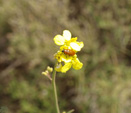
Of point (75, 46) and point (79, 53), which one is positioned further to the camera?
point (79, 53)

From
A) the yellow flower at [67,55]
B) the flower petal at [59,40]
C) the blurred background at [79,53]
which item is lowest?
the yellow flower at [67,55]

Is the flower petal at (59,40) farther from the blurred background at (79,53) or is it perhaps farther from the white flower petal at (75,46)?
the blurred background at (79,53)

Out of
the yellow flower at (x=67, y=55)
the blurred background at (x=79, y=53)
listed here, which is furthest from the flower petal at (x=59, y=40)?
the blurred background at (x=79, y=53)

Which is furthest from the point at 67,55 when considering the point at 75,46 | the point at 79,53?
the point at 79,53

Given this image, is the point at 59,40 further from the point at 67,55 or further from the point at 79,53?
the point at 79,53

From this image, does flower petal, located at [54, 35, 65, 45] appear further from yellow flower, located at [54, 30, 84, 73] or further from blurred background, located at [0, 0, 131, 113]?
blurred background, located at [0, 0, 131, 113]

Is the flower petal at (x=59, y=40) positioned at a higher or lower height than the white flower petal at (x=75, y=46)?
higher

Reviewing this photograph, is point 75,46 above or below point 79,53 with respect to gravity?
below

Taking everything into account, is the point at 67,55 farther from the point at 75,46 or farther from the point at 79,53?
the point at 79,53
